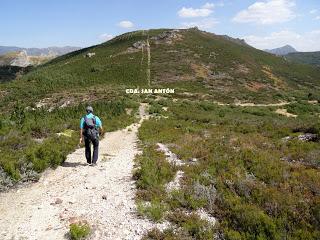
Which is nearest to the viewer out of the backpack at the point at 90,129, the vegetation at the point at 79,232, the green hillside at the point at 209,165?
the vegetation at the point at 79,232

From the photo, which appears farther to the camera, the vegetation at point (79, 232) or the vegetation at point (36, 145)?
the vegetation at point (36, 145)

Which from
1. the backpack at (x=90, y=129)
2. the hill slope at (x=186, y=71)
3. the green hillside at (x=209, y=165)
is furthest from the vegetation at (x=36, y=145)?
the hill slope at (x=186, y=71)

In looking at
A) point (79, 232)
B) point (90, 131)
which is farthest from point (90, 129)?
point (79, 232)

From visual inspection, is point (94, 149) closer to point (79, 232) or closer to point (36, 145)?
point (36, 145)

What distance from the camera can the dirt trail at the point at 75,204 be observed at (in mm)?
8820

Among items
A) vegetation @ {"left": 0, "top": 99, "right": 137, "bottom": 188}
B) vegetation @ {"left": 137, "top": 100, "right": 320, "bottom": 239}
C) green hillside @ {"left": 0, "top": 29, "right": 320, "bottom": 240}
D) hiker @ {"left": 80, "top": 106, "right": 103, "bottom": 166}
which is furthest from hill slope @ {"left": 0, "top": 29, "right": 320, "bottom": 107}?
hiker @ {"left": 80, "top": 106, "right": 103, "bottom": 166}

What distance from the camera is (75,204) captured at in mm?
10344

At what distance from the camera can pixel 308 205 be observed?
9.25 metres

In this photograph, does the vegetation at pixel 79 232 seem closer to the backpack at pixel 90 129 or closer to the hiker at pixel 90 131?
the hiker at pixel 90 131

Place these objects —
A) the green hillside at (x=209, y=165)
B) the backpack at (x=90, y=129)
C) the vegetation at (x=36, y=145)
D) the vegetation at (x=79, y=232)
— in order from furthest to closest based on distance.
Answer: the backpack at (x=90, y=129)
the vegetation at (x=36, y=145)
the green hillside at (x=209, y=165)
the vegetation at (x=79, y=232)

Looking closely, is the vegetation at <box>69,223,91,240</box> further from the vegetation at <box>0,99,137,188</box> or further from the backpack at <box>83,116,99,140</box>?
the backpack at <box>83,116,99,140</box>

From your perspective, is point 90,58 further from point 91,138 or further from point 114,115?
point 91,138

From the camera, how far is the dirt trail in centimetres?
882

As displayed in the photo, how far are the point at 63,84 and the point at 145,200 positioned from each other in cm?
5526
